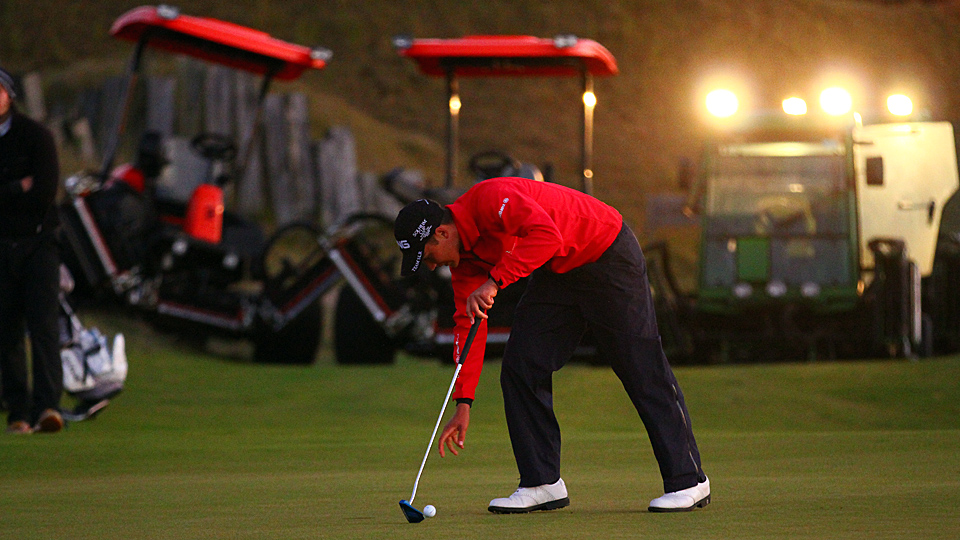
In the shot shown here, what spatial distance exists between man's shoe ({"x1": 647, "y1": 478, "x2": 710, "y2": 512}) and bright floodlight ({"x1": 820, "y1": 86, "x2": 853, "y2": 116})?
10393mm

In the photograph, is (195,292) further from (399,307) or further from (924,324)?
(924,324)

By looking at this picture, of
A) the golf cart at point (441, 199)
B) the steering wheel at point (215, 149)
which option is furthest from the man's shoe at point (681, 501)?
the steering wheel at point (215, 149)

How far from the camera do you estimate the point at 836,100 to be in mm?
14836

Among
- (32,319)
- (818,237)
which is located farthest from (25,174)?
(818,237)

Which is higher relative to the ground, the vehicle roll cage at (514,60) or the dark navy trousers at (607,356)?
the vehicle roll cage at (514,60)

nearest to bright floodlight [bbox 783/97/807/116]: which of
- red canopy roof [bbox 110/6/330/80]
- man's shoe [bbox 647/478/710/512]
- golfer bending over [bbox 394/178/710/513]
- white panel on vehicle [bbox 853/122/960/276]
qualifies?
white panel on vehicle [bbox 853/122/960/276]

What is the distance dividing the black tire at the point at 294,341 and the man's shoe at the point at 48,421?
16.7ft

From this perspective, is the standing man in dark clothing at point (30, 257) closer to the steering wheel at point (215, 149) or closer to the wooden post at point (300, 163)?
the steering wheel at point (215, 149)

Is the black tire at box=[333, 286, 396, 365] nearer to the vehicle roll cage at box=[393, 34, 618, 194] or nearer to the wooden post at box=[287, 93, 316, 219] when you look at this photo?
the vehicle roll cage at box=[393, 34, 618, 194]

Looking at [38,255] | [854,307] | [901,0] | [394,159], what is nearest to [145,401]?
[38,255]

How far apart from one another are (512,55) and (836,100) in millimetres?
4164

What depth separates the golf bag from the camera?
898cm

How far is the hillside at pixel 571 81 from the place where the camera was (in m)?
35.9

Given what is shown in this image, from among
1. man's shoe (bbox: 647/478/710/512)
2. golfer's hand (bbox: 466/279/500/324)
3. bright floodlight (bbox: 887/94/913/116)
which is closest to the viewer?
golfer's hand (bbox: 466/279/500/324)
